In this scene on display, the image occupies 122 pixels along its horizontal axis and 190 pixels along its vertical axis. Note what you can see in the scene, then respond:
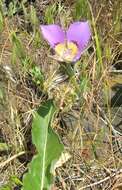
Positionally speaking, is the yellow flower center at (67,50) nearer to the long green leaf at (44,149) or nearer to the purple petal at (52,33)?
the purple petal at (52,33)

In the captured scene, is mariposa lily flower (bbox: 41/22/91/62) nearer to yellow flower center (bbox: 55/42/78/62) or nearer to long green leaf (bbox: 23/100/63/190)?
yellow flower center (bbox: 55/42/78/62)

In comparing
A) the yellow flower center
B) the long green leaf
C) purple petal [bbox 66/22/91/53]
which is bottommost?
the long green leaf

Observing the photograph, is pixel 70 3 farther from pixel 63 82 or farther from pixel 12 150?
pixel 12 150

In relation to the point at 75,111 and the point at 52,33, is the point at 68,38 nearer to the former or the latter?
the point at 52,33

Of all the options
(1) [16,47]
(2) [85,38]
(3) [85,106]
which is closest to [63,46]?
(2) [85,38]

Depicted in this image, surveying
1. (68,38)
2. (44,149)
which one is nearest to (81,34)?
(68,38)

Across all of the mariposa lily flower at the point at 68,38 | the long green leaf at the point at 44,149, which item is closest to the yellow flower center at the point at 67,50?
the mariposa lily flower at the point at 68,38

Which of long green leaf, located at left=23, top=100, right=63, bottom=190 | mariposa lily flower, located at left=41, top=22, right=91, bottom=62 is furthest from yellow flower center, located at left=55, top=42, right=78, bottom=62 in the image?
long green leaf, located at left=23, top=100, right=63, bottom=190
